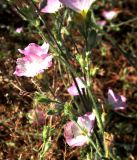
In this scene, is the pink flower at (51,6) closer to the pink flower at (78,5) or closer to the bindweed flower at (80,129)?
the pink flower at (78,5)

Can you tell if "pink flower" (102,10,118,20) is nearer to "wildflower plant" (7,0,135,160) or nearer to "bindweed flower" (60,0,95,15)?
"wildflower plant" (7,0,135,160)

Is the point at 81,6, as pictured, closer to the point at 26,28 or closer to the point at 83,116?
the point at 83,116

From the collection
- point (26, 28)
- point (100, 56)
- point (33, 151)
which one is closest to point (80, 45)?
point (100, 56)

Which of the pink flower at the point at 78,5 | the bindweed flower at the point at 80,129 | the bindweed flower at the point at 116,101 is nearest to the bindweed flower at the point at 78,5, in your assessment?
the pink flower at the point at 78,5

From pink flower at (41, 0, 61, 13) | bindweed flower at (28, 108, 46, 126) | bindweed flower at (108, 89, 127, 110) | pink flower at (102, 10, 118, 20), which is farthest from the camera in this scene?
pink flower at (102, 10, 118, 20)

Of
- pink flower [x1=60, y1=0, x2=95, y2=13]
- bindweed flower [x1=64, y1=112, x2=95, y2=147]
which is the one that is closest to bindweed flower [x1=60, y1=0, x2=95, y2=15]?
pink flower [x1=60, y1=0, x2=95, y2=13]

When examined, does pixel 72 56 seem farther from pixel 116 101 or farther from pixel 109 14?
pixel 109 14

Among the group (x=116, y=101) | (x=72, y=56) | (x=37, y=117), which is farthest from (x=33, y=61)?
(x=116, y=101)
